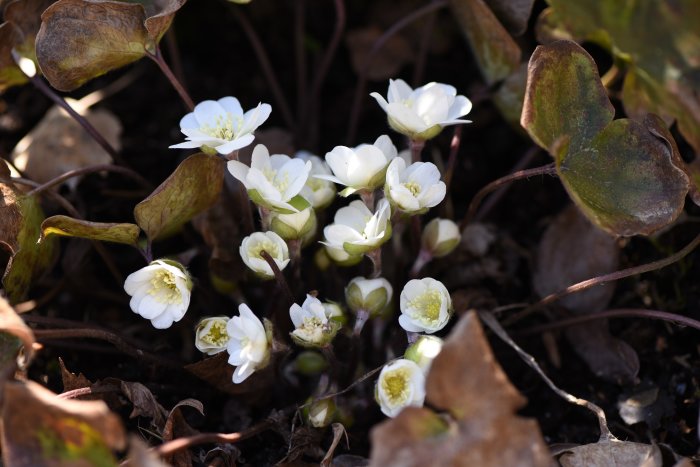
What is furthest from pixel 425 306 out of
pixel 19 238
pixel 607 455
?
pixel 19 238

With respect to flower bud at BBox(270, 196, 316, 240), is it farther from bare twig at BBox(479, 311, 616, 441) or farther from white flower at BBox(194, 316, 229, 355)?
bare twig at BBox(479, 311, 616, 441)

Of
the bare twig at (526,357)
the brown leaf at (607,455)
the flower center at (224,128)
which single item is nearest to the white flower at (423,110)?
the flower center at (224,128)

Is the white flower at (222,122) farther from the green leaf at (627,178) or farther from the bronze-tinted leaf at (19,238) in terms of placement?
the green leaf at (627,178)

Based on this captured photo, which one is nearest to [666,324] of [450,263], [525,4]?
[450,263]

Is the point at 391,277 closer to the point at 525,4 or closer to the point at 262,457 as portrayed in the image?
the point at 262,457

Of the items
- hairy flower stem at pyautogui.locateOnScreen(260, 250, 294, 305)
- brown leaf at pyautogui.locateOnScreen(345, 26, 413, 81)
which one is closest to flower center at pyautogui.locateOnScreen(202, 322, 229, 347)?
hairy flower stem at pyautogui.locateOnScreen(260, 250, 294, 305)
